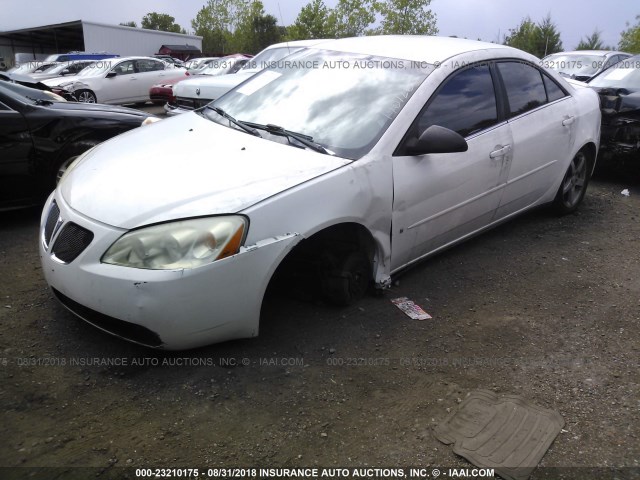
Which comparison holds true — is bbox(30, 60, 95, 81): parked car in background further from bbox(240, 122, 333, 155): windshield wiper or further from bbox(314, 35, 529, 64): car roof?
bbox(240, 122, 333, 155): windshield wiper

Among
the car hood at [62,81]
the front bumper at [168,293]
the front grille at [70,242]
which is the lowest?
the front bumper at [168,293]

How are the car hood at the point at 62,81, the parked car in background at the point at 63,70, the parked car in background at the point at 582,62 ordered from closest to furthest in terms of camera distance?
the parked car in background at the point at 582,62 < the car hood at the point at 62,81 < the parked car in background at the point at 63,70

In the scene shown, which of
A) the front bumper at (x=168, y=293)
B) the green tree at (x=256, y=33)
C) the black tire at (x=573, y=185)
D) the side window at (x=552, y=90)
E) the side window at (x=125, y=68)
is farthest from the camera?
the green tree at (x=256, y=33)

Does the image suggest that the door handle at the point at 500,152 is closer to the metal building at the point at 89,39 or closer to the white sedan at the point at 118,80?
the white sedan at the point at 118,80

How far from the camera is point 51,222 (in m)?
2.90

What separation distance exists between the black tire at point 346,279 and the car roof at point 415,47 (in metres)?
1.44

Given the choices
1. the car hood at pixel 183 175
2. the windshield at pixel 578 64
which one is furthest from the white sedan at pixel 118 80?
the car hood at pixel 183 175

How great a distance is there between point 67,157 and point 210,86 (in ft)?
12.7

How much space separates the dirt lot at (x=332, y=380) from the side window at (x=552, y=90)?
1585 mm

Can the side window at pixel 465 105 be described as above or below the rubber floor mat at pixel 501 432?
above

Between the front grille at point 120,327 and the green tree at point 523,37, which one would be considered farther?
the green tree at point 523,37

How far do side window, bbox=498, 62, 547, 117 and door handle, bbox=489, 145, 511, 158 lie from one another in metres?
0.29

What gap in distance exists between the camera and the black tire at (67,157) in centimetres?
473

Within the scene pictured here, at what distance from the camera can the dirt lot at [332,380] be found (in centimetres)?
220
